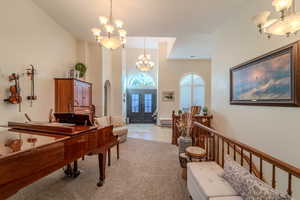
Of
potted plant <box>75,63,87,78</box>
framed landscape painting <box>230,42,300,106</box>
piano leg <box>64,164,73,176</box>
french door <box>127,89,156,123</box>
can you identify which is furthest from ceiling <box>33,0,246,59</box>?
french door <box>127,89,156,123</box>

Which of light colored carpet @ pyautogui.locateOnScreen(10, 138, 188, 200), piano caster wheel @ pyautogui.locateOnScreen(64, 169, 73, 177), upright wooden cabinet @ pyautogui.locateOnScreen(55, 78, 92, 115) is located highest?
upright wooden cabinet @ pyautogui.locateOnScreen(55, 78, 92, 115)

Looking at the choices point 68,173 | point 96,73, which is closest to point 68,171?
point 68,173

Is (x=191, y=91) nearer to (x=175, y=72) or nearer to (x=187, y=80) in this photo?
(x=187, y=80)

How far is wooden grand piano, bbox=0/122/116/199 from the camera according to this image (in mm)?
1220

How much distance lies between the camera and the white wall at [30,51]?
9.18 feet

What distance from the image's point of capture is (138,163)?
353 cm

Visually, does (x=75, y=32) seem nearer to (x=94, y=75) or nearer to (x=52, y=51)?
(x=52, y=51)

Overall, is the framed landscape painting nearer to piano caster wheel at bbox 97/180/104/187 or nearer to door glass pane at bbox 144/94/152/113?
piano caster wheel at bbox 97/180/104/187

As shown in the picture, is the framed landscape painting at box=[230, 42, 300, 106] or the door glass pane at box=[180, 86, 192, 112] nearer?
the framed landscape painting at box=[230, 42, 300, 106]

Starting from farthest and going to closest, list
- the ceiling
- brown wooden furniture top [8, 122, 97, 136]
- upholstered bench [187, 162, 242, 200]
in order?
the ceiling → brown wooden furniture top [8, 122, 97, 136] → upholstered bench [187, 162, 242, 200]

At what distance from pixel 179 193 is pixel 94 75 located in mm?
5051

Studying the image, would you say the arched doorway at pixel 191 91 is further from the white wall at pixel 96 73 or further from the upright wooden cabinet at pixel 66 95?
the upright wooden cabinet at pixel 66 95

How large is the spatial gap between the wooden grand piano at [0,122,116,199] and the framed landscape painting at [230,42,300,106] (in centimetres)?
269

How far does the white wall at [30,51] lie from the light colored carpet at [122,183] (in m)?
1.46
